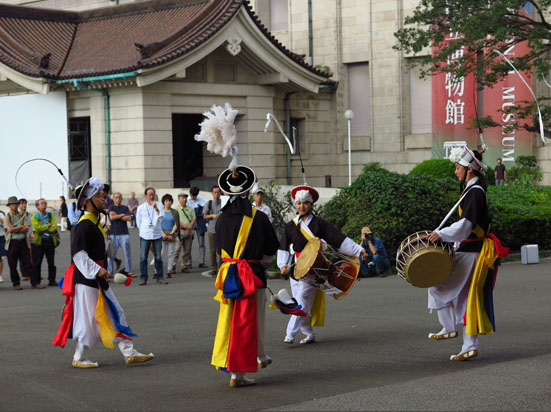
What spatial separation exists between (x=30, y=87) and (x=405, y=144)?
559 inches

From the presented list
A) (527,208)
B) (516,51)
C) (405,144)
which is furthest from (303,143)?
(527,208)

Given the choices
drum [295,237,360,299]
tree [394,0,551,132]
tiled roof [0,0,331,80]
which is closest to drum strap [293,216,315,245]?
drum [295,237,360,299]

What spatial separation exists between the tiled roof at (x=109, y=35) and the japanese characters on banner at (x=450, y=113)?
4282 millimetres

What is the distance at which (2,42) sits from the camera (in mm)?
30875

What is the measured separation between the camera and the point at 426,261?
29.0ft

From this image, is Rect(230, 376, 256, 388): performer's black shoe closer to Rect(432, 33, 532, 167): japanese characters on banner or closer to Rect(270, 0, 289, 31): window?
Rect(432, 33, 532, 167): japanese characters on banner

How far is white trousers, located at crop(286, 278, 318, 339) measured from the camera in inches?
392

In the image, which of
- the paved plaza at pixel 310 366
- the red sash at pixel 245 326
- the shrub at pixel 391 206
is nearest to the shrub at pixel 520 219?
the shrub at pixel 391 206

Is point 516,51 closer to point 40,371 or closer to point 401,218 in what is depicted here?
point 401,218

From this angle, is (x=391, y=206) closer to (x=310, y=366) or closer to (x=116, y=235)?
(x=116, y=235)

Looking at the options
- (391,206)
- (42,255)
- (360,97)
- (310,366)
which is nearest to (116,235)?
(42,255)

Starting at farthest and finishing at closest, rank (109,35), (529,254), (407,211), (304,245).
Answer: (109,35)
(529,254)
(407,211)
(304,245)

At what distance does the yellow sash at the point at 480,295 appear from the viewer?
867 centimetres

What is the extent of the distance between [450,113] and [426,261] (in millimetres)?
24785
